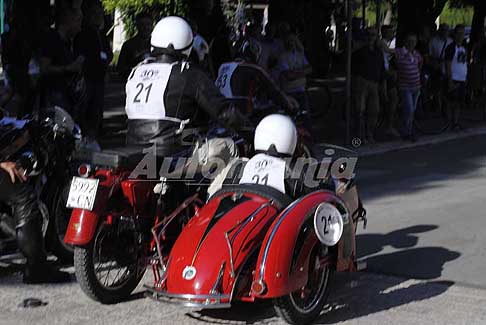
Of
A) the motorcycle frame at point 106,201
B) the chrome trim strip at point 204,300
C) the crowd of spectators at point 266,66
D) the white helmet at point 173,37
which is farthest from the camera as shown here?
the crowd of spectators at point 266,66

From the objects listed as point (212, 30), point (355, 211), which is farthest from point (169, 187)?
point (212, 30)

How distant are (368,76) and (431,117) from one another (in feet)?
13.4

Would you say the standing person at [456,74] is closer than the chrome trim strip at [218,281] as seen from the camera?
No

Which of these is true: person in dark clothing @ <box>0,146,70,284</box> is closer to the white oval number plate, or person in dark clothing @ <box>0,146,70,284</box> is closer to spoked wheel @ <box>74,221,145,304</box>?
spoked wheel @ <box>74,221,145,304</box>

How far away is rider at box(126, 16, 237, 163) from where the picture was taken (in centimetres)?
646

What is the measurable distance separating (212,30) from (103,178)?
987 centimetres

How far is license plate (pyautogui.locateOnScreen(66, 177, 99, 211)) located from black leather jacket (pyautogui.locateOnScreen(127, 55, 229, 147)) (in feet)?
1.75

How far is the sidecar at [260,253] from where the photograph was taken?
562cm

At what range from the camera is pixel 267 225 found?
5.90 meters

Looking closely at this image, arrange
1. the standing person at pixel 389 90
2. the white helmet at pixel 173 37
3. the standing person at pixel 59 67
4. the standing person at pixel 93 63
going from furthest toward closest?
the standing person at pixel 389 90
the standing person at pixel 93 63
the standing person at pixel 59 67
the white helmet at pixel 173 37

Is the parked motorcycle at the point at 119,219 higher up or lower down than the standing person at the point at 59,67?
lower down

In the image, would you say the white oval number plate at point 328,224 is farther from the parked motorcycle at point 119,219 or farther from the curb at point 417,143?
the curb at point 417,143

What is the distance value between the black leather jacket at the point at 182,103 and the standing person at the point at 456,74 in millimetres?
11803

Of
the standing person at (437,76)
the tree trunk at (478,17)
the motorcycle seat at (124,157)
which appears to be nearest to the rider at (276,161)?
the motorcycle seat at (124,157)
